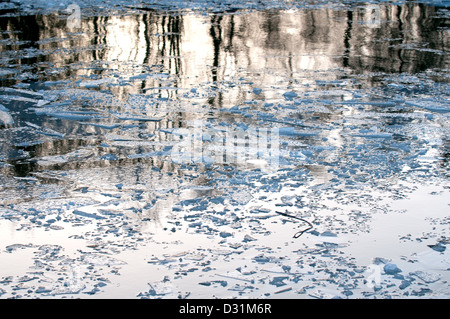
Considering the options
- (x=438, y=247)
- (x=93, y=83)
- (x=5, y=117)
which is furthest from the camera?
(x=93, y=83)

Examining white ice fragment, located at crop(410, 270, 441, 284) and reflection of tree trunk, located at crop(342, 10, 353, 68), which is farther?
reflection of tree trunk, located at crop(342, 10, 353, 68)

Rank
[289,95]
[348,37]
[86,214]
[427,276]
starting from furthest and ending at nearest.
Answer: [348,37]
[289,95]
[86,214]
[427,276]

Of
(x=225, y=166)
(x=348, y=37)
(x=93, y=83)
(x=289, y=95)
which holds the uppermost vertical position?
(x=348, y=37)

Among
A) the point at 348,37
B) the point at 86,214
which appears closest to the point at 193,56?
the point at 348,37

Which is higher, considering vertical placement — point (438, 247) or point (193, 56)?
point (193, 56)

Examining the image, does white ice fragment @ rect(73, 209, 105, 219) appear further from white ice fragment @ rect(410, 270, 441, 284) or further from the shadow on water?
white ice fragment @ rect(410, 270, 441, 284)

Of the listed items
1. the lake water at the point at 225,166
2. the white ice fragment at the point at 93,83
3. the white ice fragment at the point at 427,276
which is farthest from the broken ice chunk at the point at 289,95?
the white ice fragment at the point at 427,276

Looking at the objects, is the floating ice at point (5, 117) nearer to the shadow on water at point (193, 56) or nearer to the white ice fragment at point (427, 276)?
the shadow on water at point (193, 56)

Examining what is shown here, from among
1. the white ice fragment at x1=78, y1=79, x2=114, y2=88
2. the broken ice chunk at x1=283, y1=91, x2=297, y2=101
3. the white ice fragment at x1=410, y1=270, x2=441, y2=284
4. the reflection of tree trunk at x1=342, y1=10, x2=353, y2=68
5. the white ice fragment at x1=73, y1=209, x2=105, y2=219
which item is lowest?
the white ice fragment at x1=410, y1=270, x2=441, y2=284

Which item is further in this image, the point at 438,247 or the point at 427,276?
the point at 438,247

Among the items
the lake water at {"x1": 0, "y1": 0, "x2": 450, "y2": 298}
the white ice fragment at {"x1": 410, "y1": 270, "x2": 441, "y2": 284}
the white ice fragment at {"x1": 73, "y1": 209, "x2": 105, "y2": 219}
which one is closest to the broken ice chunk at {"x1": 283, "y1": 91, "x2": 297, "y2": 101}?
the lake water at {"x1": 0, "y1": 0, "x2": 450, "y2": 298}

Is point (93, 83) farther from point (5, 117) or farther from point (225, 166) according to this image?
point (225, 166)

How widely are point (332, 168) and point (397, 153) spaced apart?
680 millimetres
